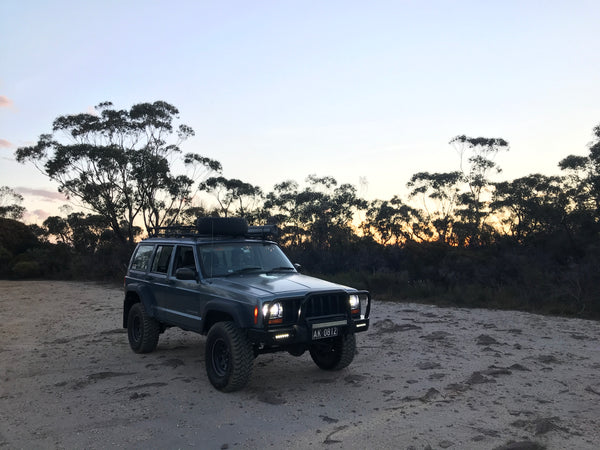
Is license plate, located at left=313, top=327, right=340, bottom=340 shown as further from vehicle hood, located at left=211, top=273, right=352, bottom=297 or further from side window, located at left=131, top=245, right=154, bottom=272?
side window, located at left=131, top=245, right=154, bottom=272

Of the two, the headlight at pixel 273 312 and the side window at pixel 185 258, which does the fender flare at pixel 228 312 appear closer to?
the headlight at pixel 273 312

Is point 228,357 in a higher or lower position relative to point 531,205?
lower

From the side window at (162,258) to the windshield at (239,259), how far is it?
0.90 m

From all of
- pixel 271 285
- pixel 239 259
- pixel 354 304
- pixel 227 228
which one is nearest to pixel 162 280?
pixel 227 228

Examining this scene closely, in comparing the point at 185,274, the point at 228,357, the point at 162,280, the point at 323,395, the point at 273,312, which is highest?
the point at 185,274

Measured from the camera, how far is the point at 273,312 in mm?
5457

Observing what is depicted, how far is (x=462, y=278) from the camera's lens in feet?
53.1

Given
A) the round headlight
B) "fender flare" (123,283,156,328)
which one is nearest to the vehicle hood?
the round headlight

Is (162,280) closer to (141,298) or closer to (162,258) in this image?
(162,258)

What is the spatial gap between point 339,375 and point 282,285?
162cm

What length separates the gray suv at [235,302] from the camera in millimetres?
5566

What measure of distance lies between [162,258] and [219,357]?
2.23 meters

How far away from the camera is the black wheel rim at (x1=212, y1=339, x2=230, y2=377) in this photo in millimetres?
5906

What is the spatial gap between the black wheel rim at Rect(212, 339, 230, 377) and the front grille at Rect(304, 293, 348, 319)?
1149 millimetres
